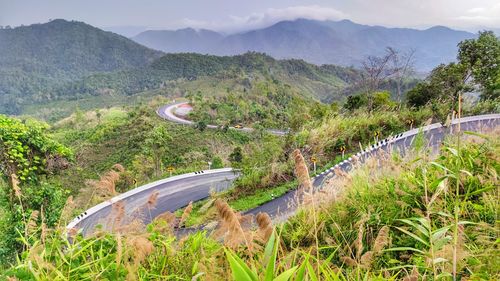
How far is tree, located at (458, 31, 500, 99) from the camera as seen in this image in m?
20.0

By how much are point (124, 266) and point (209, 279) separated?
54 cm

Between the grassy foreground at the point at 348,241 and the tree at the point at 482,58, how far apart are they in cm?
2032

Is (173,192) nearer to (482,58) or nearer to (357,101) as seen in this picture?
(357,101)

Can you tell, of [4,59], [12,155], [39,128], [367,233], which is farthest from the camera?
[4,59]

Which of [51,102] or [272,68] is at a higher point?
[272,68]

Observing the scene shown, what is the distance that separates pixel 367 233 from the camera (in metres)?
2.38

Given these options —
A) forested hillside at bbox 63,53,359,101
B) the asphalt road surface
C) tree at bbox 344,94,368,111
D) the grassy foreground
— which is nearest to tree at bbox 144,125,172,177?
the asphalt road surface

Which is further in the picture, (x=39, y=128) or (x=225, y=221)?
(x=39, y=128)

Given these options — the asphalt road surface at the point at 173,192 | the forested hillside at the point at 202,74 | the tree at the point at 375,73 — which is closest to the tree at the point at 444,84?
the tree at the point at 375,73

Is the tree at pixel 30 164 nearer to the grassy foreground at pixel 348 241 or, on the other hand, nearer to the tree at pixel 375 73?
the grassy foreground at pixel 348 241

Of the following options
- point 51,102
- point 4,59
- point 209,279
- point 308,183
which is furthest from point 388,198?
point 4,59

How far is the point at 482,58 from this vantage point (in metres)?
21.1

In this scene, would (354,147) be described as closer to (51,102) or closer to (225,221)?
(225,221)

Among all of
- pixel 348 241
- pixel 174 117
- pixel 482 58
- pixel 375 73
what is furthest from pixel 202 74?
pixel 348 241
